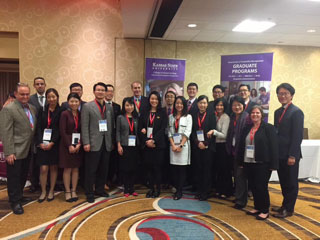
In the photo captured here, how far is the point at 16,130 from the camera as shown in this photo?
2.86 metres

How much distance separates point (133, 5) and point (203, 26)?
5.60 feet

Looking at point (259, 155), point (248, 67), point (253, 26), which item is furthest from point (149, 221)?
point (253, 26)

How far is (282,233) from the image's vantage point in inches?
100

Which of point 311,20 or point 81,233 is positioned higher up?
point 311,20

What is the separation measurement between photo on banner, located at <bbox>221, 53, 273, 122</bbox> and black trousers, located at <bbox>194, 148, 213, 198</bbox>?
4.70 feet

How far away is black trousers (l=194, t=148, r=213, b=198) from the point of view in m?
3.31

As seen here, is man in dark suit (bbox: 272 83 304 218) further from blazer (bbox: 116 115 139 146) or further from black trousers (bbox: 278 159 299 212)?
blazer (bbox: 116 115 139 146)

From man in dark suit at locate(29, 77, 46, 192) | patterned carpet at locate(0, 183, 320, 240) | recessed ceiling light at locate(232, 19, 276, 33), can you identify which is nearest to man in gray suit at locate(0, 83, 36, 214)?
patterned carpet at locate(0, 183, 320, 240)

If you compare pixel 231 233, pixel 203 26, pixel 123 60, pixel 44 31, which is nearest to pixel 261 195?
Result: pixel 231 233

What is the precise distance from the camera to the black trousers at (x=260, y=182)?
9.13 ft

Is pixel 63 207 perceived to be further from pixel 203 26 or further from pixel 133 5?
pixel 203 26

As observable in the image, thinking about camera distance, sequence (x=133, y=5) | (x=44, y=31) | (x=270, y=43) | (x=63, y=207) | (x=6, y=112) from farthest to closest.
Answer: (x=270, y=43), (x=44, y=31), (x=133, y=5), (x=63, y=207), (x=6, y=112)

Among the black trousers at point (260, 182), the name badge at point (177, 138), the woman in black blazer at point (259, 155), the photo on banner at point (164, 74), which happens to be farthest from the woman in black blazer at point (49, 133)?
the black trousers at point (260, 182)

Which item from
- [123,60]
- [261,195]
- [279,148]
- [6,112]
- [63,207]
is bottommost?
[63,207]
